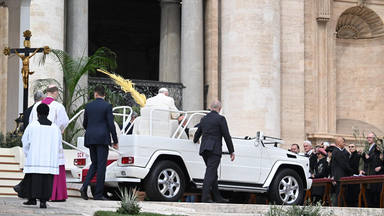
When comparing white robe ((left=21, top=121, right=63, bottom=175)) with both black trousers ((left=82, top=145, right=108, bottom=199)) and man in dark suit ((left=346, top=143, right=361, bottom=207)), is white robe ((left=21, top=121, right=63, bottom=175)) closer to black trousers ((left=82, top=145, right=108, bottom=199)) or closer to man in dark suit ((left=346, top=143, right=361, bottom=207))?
black trousers ((left=82, top=145, right=108, bottom=199))

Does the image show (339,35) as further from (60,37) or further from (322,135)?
(60,37)

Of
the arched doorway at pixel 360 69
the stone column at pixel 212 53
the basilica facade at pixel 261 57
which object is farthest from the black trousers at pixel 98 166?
the arched doorway at pixel 360 69

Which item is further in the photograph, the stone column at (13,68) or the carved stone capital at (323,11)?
the carved stone capital at (323,11)

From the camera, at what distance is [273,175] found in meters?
18.0

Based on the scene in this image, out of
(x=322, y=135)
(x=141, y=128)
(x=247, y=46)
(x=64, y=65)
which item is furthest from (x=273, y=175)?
(x=322, y=135)

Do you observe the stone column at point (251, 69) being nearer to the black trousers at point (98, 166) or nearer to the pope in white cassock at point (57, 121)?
the black trousers at point (98, 166)

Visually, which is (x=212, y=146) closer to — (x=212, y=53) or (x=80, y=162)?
(x=80, y=162)

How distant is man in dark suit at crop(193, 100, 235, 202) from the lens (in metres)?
16.6

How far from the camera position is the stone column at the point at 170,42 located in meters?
30.3

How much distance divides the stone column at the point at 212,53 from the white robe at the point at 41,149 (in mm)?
15117

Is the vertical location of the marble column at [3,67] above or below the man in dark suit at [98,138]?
above

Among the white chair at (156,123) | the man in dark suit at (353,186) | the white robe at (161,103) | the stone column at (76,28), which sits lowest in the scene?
the man in dark suit at (353,186)

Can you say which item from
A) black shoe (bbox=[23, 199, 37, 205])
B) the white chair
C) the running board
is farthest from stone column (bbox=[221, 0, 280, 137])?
black shoe (bbox=[23, 199, 37, 205])

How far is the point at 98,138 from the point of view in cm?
1588
